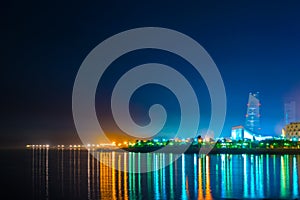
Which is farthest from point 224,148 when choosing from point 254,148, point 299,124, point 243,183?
point 243,183

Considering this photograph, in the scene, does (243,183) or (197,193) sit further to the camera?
(243,183)

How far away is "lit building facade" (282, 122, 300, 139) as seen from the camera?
16175 centimetres

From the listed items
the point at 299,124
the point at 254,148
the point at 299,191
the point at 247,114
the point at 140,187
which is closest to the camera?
the point at 299,191

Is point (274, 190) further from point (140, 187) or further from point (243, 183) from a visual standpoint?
point (140, 187)

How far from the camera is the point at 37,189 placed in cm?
3198

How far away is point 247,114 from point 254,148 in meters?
→ 37.5

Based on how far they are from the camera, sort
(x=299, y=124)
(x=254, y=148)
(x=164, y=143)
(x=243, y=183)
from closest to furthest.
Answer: (x=243, y=183) < (x=254, y=148) < (x=299, y=124) < (x=164, y=143)

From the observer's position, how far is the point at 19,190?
31.4 meters

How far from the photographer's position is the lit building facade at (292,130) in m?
162

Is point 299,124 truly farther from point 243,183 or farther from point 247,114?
point 243,183

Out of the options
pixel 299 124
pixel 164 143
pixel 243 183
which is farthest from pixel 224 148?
pixel 243 183

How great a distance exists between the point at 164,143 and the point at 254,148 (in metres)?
54.7

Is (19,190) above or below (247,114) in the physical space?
below

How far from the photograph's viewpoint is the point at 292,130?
16338 cm
